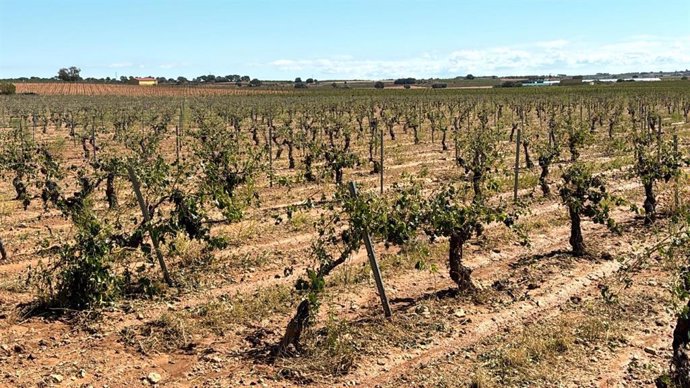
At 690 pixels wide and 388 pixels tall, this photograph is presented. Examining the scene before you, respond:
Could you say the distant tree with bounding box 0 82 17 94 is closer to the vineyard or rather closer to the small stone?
the vineyard

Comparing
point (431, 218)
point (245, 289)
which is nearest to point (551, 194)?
point (431, 218)

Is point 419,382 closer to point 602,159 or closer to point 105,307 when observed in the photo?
point 105,307

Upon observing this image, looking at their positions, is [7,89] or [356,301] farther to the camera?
[7,89]

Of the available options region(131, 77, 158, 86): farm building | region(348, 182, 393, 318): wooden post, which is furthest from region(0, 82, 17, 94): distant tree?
region(348, 182, 393, 318): wooden post

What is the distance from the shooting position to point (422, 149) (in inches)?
902

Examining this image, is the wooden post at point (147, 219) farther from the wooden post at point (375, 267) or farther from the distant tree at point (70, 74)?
the distant tree at point (70, 74)

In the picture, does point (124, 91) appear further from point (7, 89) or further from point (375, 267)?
point (375, 267)

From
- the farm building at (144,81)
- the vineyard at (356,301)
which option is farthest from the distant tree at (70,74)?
the vineyard at (356,301)

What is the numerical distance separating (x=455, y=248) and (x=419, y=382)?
2.26 meters

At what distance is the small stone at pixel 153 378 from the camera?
5.41 m

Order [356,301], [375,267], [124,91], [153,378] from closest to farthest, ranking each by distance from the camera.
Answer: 1. [153,378]
2. [375,267]
3. [356,301]
4. [124,91]

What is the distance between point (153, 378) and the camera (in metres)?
5.44

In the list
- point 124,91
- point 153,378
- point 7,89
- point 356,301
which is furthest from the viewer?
point 124,91

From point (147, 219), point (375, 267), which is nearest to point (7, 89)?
point (147, 219)
